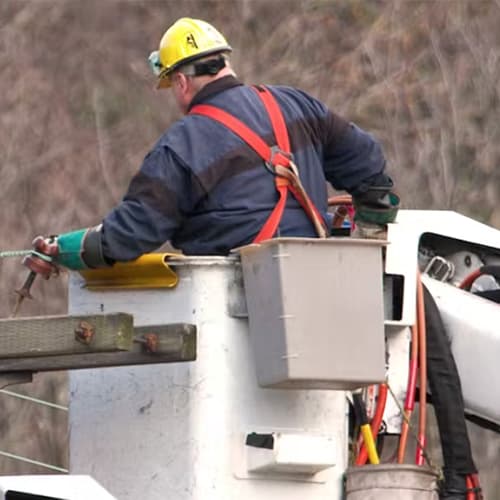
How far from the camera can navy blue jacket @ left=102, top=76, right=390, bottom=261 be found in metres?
8.65

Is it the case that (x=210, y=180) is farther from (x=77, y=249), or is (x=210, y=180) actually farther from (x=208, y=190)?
(x=77, y=249)

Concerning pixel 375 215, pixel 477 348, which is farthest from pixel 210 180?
pixel 477 348

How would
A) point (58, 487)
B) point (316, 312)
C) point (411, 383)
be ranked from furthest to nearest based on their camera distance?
point (411, 383), point (316, 312), point (58, 487)

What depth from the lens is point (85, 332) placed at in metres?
8.13

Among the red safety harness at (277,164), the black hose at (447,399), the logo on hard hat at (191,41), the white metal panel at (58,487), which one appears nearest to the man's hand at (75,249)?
the red safety harness at (277,164)

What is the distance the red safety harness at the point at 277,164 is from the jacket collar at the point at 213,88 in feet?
0.26

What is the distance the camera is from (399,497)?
8398 millimetres

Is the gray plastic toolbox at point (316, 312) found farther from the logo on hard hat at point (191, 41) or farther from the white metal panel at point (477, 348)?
the logo on hard hat at point (191, 41)

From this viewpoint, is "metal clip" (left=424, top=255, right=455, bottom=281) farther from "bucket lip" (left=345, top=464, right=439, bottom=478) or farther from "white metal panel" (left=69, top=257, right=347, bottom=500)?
"bucket lip" (left=345, top=464, right=439, bottom=478)

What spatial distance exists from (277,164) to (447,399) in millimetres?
942

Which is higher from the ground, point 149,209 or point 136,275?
point 149,209

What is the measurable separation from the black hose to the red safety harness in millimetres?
480

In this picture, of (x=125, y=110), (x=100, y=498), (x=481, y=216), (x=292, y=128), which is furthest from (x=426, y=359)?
(x=125, y=110)

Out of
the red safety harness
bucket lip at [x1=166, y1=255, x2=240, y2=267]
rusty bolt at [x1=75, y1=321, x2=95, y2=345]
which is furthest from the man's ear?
rusty bolt at [x1=75, y1=321, x2=95, y2=345]
